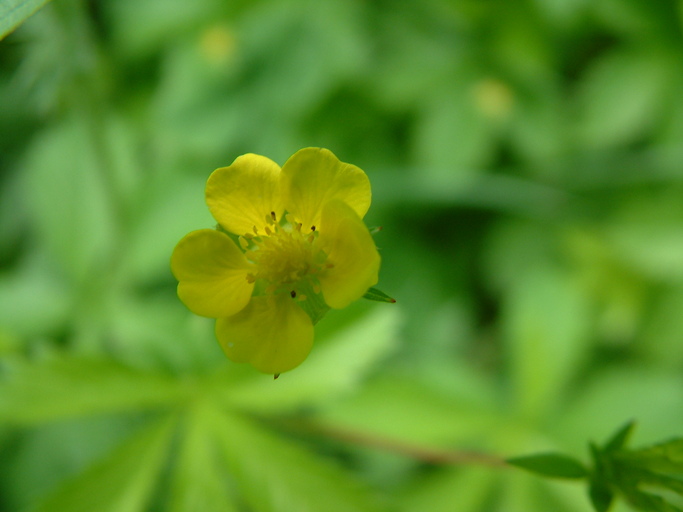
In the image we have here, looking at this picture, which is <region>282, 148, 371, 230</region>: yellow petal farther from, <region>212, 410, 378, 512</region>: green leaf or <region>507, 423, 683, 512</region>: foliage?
<region>212, 410, 378, 512</region>: green leaf

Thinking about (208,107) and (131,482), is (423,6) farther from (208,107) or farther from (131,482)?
(131,482)

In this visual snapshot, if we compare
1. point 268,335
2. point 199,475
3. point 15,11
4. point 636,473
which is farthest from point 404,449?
point 15,11

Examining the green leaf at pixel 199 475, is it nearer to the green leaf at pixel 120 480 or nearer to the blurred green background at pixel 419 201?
the green leaf at pixel 120 480

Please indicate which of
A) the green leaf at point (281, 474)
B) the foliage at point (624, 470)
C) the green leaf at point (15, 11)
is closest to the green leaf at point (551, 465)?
the foliage at point (624, 470)

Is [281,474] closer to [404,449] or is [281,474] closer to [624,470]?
[404,449]

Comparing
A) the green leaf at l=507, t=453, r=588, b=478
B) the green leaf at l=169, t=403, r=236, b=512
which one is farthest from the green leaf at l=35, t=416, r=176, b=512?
the green leaf at l=507, t=453, r=588, b=478
